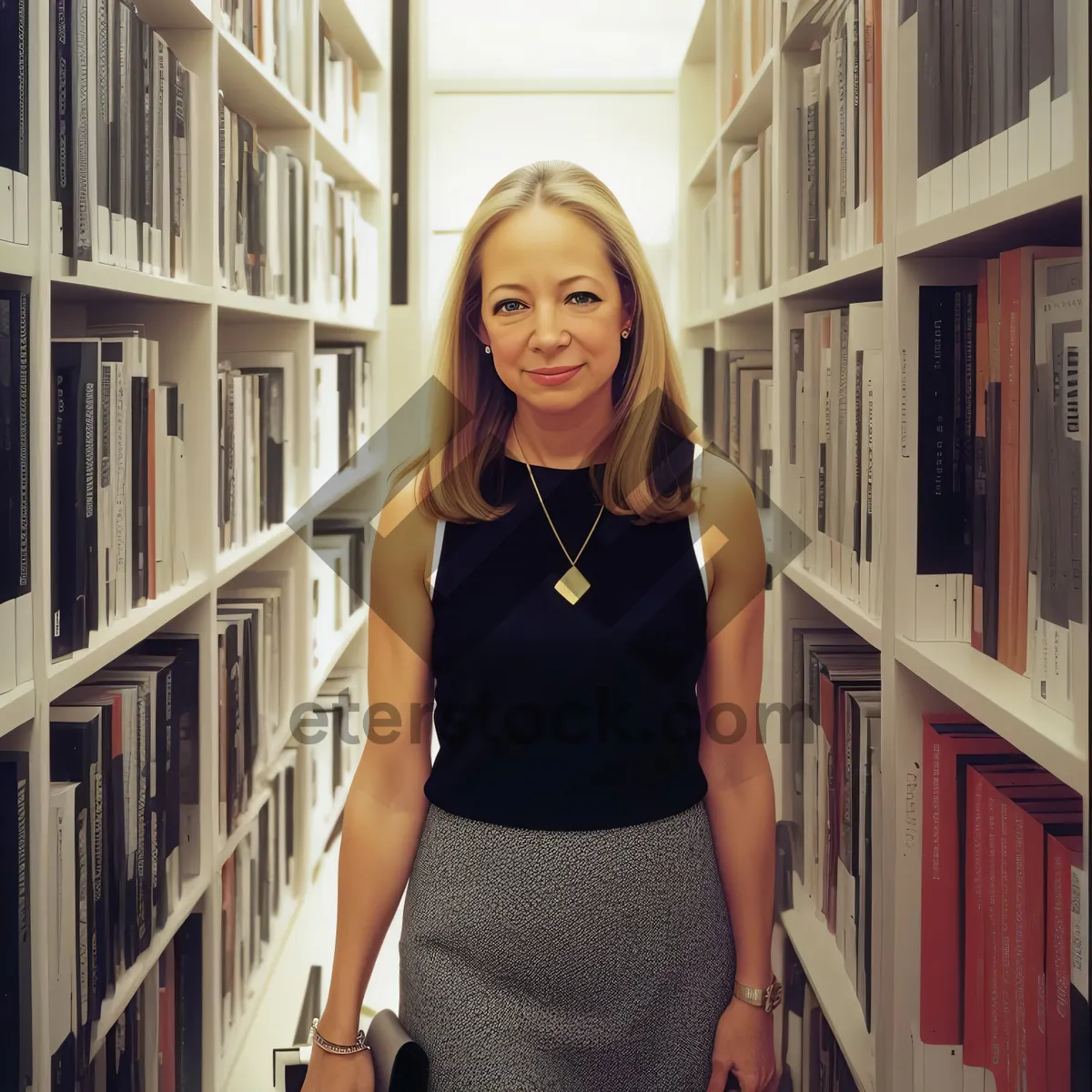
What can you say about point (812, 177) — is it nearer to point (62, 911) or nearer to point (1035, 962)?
point (1035, 962)

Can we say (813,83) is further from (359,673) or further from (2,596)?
(359,673)

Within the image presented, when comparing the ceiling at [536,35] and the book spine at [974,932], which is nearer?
the book spine at [974,932]

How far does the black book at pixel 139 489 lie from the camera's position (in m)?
1.36

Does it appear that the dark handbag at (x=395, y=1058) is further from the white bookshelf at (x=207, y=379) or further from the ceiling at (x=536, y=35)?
the ceiling at (x=536, y=35)

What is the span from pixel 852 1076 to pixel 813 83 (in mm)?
1299

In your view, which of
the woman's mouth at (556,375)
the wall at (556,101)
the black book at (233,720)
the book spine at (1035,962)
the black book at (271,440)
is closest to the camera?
the book spine at (1035,962)

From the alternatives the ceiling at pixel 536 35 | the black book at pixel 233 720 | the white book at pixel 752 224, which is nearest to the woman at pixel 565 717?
the black book at pixel 233 720

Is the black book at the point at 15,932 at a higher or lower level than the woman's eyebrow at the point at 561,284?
lower

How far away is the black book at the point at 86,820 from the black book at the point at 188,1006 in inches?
15.0

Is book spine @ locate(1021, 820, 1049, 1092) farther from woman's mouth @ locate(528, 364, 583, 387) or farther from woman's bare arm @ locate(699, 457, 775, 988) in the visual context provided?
woman's mouth @ locate(528, 364, 583, 387)

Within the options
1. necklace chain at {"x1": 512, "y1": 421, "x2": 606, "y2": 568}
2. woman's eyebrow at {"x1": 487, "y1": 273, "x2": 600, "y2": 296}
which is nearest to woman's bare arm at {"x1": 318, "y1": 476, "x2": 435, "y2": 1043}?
necklace chain at {"x1": 512, "y1": 421, "x2": 606, "y2": 568}

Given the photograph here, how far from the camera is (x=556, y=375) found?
1.14 m

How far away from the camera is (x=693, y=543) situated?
113 centimetres

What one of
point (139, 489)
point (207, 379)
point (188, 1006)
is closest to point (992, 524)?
point (139, 489)
